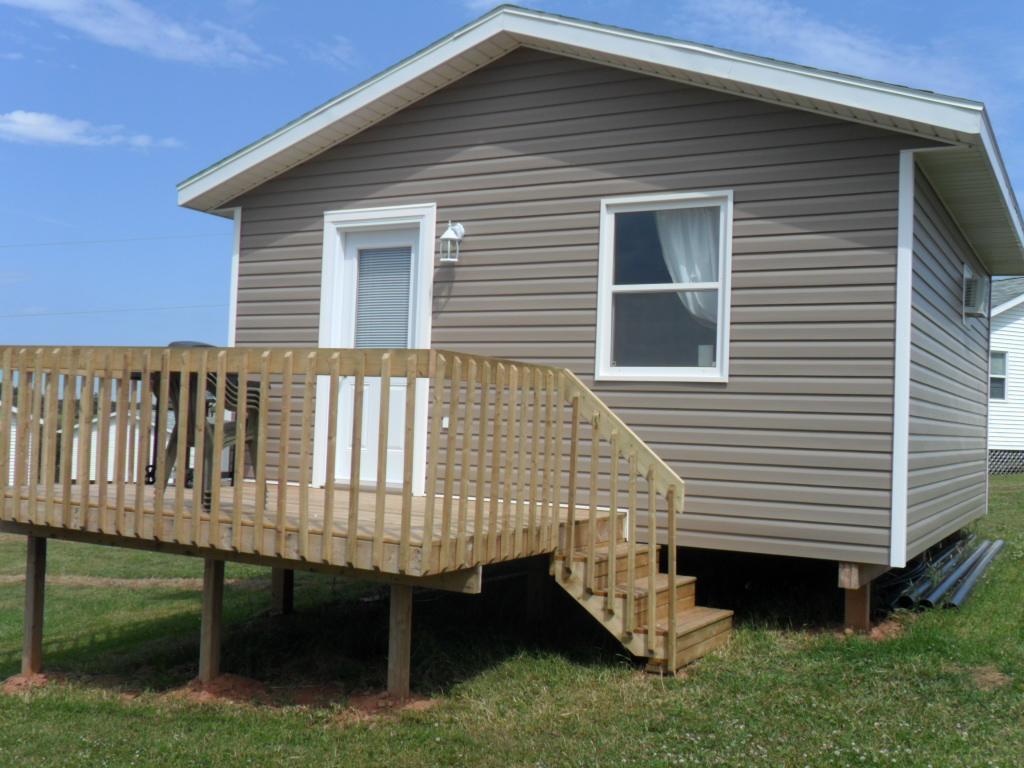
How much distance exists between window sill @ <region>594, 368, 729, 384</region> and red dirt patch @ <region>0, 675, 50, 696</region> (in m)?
4.24

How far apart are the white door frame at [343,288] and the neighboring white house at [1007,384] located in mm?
18347

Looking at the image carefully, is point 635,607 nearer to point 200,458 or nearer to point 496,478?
point 496,478

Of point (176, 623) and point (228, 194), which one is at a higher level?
point (228, 194)

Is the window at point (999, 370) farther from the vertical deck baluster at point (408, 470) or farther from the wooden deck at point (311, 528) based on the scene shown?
the vertical deck baluster at point (408, 470)

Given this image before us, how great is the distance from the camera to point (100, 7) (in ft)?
76.6

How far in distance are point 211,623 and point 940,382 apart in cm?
571

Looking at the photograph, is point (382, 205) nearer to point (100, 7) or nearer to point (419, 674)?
point (419, 674)

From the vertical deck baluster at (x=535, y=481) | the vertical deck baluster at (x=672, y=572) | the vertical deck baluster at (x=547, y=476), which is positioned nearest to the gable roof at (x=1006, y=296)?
the vertical deck baluster at (x=672, y=572)

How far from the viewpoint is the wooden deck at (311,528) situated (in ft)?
16.6

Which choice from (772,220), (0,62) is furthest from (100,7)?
(772,220)

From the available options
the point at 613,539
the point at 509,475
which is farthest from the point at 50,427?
the point at 613,539

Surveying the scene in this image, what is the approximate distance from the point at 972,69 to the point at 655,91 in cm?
1123

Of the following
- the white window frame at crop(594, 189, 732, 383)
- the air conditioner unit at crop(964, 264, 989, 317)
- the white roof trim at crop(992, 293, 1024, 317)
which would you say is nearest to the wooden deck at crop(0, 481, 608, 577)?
the white window frame at crop(594, 189, 732, 383)

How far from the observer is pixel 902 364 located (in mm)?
6375
